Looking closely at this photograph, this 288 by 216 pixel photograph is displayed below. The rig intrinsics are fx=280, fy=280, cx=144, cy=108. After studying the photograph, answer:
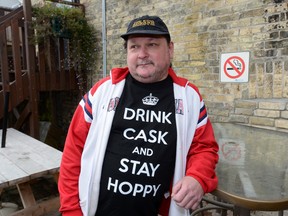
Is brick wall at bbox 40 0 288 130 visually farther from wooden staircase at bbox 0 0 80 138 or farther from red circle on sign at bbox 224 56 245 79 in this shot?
wooden staircase at bbox 0 0 80 138

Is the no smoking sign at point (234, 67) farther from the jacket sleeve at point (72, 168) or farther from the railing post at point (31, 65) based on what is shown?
the railing post at point (31, 65)

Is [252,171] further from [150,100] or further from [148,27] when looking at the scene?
[148,27]

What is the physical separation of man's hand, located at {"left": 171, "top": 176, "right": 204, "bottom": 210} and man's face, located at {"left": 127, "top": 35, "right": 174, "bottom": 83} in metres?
0.56

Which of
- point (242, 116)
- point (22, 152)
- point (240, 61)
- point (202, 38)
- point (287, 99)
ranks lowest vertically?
point (22, 152)

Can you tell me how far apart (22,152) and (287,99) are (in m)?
2.78

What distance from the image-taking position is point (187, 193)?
1.20 metres

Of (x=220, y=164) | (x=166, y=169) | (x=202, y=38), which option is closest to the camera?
(x=166, y=169)

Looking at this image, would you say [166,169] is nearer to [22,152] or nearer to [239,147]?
[239,147]

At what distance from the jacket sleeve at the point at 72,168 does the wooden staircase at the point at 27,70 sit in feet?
10.4

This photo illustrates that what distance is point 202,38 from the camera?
3.53 metres

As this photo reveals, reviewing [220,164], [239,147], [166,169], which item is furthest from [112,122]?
[239,147]

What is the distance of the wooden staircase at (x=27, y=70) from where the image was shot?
14.4ft

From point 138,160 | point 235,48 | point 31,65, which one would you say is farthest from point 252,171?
point 31,65

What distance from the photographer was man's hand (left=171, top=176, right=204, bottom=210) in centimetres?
120
